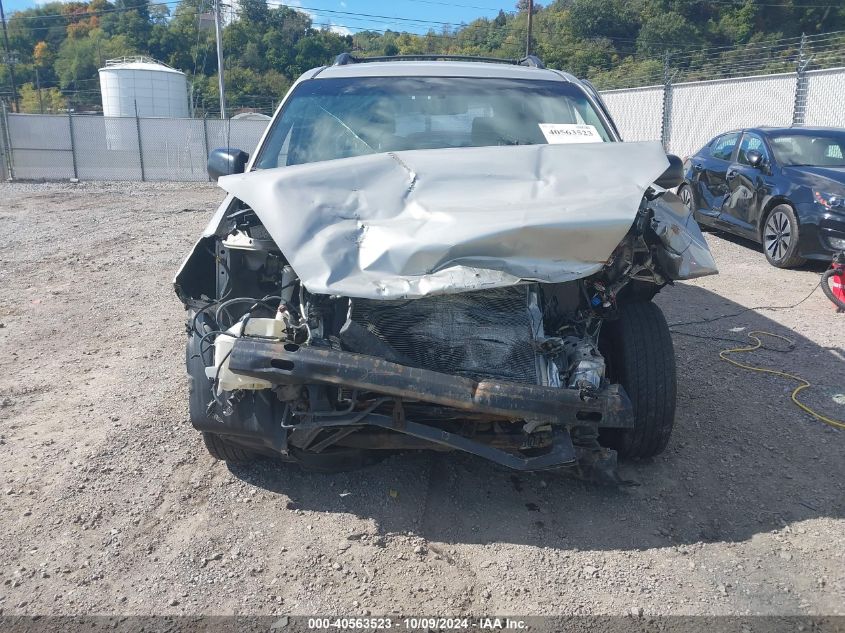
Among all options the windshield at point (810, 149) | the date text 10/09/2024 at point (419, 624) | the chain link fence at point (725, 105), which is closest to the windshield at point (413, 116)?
the date text 10/09/2024 at point (419, 624)

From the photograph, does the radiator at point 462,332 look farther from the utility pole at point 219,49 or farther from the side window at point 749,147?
the utility pole at point 219,49

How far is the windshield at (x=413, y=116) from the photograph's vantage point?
13.1 ft

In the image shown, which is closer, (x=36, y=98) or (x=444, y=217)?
(x=444, y=217)

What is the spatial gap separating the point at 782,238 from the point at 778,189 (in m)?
0.58

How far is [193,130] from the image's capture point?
22.6m

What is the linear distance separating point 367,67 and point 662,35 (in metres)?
55.5

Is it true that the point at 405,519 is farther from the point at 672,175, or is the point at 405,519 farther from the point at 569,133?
the point at 569,133

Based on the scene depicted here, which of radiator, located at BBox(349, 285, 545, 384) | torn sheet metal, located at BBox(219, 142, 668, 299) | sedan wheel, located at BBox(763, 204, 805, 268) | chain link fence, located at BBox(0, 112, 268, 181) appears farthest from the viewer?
chain link fence, located at BBox(0, 112, 268, 181)

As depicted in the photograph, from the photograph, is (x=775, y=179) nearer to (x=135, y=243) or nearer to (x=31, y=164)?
(x=135, y=243)

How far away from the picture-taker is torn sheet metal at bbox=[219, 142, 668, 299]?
2.70 m

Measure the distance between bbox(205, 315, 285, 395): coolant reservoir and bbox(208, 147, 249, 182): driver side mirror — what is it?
1667 mm

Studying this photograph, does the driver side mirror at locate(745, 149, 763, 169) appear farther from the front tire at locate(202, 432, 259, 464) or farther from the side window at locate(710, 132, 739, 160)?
the front tire at locate(202, 432, 259, 464)

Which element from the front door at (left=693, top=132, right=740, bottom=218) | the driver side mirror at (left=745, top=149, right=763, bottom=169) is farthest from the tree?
the driver side mirror at (left=745, top=149, right=763, bottom=169)

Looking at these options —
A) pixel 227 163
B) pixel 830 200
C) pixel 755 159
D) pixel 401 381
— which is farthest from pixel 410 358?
pixel 755 159
